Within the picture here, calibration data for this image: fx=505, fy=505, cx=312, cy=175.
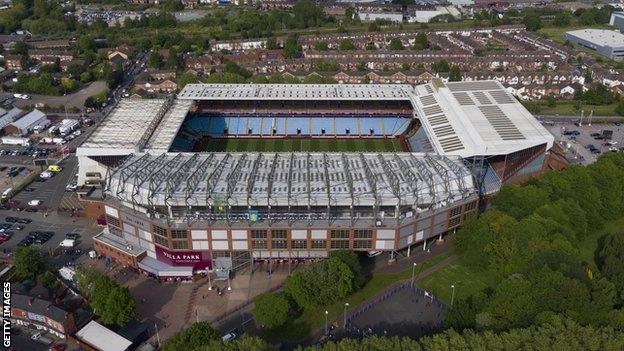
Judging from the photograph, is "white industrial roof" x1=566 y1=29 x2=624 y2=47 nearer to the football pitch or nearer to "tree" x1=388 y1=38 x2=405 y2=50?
"tree" x1=388 y1=38 x2=405 y2=50

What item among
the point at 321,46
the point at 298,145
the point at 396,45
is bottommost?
the point at 298,145

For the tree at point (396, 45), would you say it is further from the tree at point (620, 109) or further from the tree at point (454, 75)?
the tree at point (620, 109)

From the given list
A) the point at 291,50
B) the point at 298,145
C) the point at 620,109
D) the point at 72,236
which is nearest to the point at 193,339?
the point at 72,236

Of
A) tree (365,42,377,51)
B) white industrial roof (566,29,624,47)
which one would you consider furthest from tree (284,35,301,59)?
white industrial roof (566,29,624,47)

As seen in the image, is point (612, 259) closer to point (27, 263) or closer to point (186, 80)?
point (27, 263)

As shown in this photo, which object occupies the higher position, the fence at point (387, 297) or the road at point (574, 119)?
the road at point (574, 119)

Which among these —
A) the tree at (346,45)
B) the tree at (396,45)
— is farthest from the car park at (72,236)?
the tree at (396,45)
